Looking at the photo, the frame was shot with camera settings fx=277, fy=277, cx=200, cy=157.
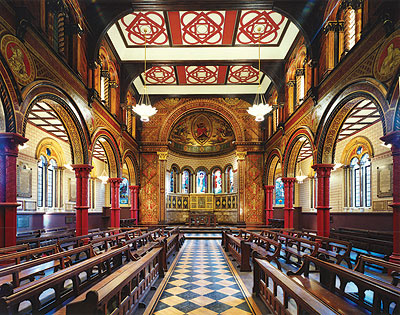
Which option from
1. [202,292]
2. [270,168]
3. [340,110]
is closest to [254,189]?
[270,168]

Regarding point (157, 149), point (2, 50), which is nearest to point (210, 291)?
point (2, 50)

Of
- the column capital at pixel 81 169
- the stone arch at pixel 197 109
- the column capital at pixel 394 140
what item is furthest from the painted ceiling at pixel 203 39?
the column capital at pixel 394 140

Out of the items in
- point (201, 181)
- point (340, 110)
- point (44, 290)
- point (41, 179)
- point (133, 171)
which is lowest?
point (44, 290)

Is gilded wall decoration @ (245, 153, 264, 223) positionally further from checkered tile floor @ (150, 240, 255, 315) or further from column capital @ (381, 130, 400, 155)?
column capital @ (381, 130, 400, 155)

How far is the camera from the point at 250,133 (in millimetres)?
19609

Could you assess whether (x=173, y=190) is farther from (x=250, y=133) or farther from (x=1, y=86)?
(x=1, y=86)

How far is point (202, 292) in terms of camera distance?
536 cm

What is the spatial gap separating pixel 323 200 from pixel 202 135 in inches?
595

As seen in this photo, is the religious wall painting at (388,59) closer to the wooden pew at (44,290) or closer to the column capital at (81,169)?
the wooden pew at (44,290)

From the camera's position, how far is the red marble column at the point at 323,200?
9.45 m

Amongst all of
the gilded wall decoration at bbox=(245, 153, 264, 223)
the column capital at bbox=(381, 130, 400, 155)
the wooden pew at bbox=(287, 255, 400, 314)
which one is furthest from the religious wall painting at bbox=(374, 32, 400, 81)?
the gilded wall decoration at bbox=(245, 153, 264, 223)

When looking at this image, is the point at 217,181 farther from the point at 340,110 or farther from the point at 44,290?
the point at 44,290

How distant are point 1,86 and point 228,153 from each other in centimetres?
1857

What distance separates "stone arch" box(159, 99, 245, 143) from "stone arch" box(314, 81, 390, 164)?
10222 millimetres
